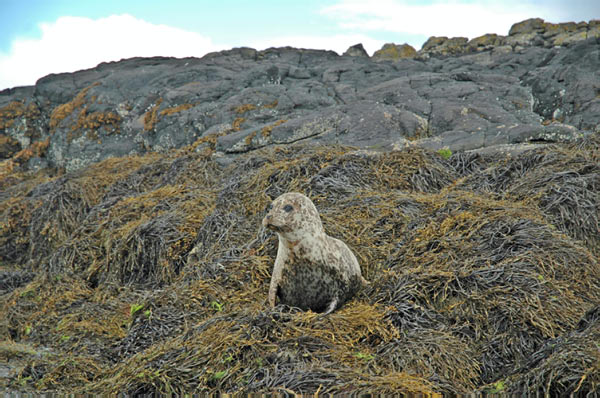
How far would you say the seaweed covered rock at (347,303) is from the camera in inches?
135

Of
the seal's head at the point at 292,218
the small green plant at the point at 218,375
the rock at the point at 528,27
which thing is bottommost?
the small green plant at the point at 218,375

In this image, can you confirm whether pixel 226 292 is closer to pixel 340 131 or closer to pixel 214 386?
pixel 214 386

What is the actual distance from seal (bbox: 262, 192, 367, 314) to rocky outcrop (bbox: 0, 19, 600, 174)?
3671 millimetres

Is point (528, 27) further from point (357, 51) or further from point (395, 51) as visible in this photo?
point (357, 51)

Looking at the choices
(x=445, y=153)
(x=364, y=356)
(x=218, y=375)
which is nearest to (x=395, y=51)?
(x=445, y=153)

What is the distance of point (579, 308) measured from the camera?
402 cm

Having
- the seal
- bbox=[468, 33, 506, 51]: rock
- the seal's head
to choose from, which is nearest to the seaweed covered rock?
the seal

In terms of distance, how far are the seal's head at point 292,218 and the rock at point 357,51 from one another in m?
11.7

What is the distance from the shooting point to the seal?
4.23m

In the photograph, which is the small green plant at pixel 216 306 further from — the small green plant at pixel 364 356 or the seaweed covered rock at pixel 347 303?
the small green plant at pixel 364 356

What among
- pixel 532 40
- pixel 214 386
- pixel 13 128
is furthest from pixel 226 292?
pixel 532 40

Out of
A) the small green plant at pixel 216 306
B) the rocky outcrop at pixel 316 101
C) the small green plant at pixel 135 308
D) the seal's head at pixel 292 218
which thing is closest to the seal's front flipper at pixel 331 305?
the seal's head at pixel 292 218

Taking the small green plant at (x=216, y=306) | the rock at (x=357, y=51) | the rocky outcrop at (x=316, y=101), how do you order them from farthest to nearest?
the rock at (x=357, y=51)
the rocky outcrop at (x=316, y=101)
the small green plant at (x=216, y=306)

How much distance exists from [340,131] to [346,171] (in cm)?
217
